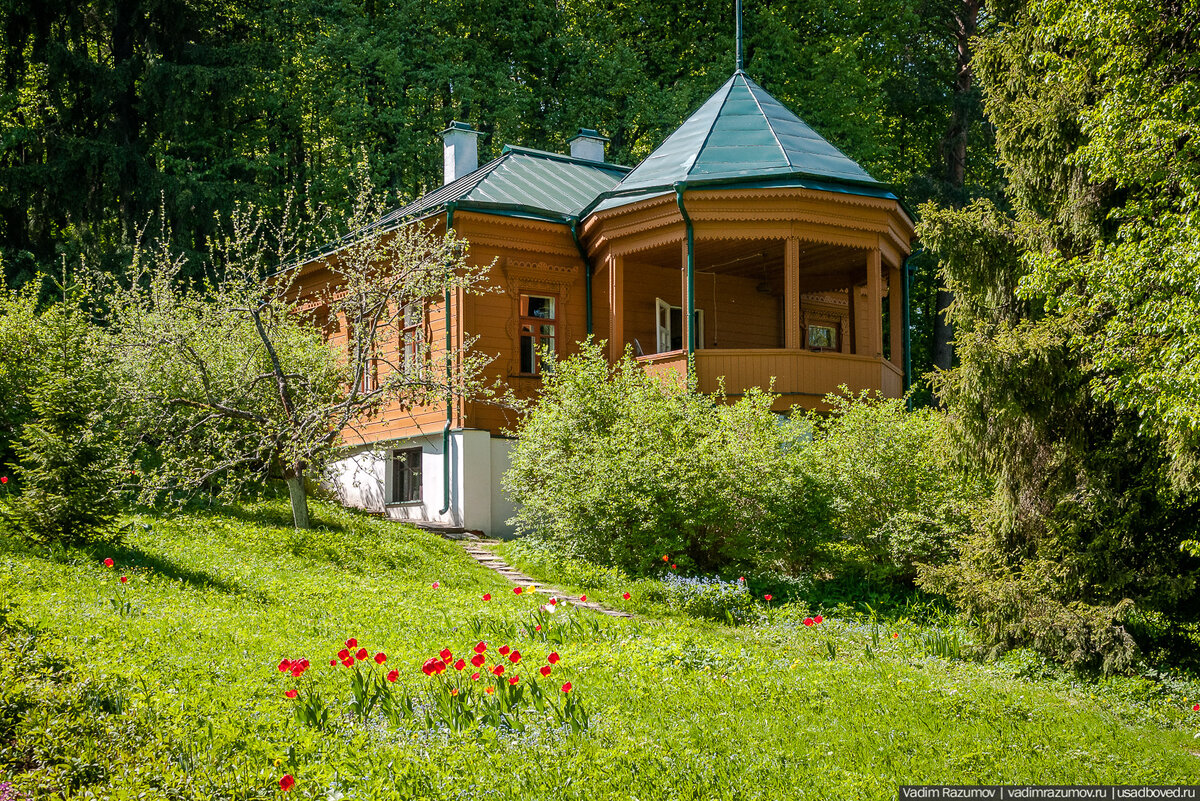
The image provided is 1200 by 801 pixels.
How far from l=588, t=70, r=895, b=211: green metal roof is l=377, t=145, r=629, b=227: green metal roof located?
128cm

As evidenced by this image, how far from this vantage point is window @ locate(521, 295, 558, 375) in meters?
19.4

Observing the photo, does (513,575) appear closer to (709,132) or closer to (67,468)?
(67,468)

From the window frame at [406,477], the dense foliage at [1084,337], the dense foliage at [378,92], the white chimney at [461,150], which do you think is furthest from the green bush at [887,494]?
the dense foliage at [378,92]

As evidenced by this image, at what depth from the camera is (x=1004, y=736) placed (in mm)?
6805

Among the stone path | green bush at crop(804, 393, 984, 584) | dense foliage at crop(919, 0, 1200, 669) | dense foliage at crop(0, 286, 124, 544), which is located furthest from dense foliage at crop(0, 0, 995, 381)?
dense foliage at crop(919, 0, 1200, 669)

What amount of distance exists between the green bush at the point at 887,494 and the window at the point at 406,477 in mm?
8564

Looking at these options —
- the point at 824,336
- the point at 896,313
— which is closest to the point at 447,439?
the point at 896,313

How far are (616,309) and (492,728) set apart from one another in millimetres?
12994

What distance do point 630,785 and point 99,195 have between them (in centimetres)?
2453

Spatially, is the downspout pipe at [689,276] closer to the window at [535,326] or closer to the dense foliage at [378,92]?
the window at [535,326]

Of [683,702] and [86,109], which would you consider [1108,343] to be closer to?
[683,702]

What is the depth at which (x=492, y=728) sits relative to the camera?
606 centimetres

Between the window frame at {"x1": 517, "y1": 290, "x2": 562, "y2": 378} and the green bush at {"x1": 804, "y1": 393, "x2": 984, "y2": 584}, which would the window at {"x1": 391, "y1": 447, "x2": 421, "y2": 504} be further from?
the green bush at {"x1": 804, "y1": 393, "x2": 984, "y2": 584}

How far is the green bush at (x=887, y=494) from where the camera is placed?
12.5 meters
